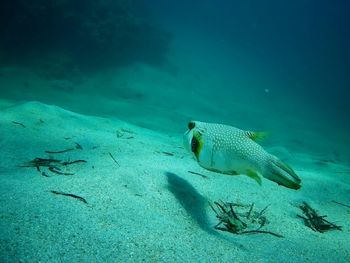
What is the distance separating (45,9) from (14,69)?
4.02 m

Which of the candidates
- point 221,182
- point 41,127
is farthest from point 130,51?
point 221,182

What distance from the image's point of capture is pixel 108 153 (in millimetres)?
4145

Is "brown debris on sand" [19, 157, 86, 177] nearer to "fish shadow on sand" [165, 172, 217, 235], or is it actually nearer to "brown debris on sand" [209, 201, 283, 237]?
"fish shadow on sand" [165, 172, 217, 235]

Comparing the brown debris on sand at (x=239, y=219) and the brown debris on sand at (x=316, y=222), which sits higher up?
the brown debris on sand at (x=316, y=222)

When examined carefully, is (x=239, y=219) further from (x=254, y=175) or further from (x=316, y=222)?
(x=316, y=222)

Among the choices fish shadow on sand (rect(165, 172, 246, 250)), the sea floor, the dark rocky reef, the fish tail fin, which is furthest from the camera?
the dark rocky reef

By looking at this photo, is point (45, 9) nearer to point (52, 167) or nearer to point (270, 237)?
point (52, 167)

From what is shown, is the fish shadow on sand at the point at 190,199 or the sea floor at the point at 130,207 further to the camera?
the fish shadow on sand at the point at 190,199

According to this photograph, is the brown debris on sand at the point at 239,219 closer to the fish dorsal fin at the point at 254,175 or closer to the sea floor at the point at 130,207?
the sea floor at the point at 130,207

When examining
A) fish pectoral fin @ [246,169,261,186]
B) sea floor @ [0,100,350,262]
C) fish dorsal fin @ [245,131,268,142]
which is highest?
fish dorsal fin @ [245,131,268,142]

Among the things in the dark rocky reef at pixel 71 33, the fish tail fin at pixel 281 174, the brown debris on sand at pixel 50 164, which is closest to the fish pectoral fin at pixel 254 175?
the fish tail fin at pixel 281 174

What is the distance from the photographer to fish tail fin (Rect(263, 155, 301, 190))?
2492 millimetres

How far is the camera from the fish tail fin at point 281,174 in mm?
2492

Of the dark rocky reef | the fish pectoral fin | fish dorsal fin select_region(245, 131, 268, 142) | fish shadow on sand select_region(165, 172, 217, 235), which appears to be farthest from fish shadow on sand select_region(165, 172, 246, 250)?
the dark rocky reef
